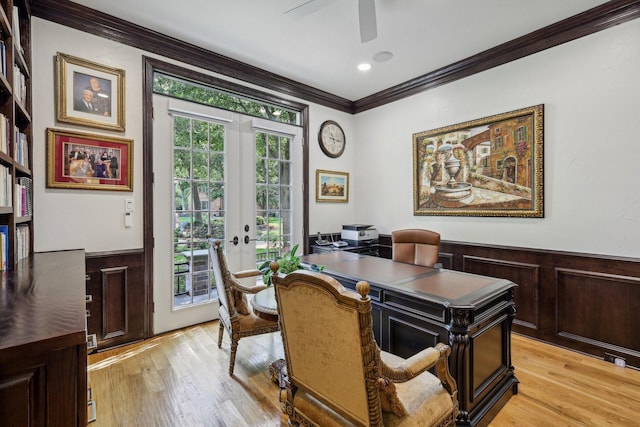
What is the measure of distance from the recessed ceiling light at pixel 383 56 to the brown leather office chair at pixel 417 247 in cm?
194

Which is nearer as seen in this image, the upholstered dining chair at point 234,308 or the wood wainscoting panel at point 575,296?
the upholstered dining chair at point 234,308

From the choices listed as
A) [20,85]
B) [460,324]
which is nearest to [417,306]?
[460,324]

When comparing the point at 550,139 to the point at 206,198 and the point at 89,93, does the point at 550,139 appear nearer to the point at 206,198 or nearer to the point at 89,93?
the point at 206,198

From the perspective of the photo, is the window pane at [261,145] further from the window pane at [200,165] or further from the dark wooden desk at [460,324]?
the dark wooden desk at [460,324]

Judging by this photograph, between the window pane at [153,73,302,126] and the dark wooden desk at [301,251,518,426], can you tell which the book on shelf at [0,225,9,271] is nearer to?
the window pane at [153,73,302,126]

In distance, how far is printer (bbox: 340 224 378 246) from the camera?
13.4 feet

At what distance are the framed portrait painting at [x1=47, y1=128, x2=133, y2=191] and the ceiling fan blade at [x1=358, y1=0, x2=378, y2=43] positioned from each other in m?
2.29

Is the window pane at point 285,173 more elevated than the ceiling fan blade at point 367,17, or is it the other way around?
the ceiling fan blade at point 367,17

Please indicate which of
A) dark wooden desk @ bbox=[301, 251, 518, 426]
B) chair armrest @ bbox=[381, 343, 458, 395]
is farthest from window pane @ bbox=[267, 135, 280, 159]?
chair armrest @ bbox=[381, 343, 458, 395]

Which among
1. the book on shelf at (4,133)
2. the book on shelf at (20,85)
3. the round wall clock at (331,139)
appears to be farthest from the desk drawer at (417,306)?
the round wall clock at (331,139)

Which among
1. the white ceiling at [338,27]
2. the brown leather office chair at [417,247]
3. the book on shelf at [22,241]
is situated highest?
the white ceiling at [338,27]

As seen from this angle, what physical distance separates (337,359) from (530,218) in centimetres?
280

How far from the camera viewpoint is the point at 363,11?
208 centimetres

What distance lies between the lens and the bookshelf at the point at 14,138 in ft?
5.49
